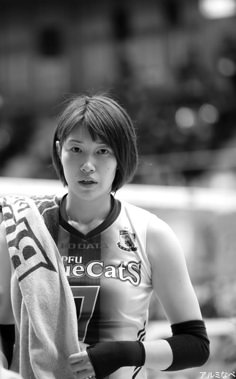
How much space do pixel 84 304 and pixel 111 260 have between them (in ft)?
0.30

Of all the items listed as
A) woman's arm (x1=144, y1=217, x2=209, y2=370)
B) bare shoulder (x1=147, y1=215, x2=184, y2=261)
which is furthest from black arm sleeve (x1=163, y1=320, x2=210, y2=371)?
bare shoulder (x1=147, y1=215, x2=184, y2=261)

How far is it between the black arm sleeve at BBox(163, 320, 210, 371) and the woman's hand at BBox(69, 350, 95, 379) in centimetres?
15

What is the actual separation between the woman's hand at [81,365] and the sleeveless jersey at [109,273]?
5cm

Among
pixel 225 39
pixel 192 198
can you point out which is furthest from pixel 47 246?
pixel 225 39

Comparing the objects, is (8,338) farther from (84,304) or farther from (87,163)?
(87,163)

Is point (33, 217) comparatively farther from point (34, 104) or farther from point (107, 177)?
point (34, 104)

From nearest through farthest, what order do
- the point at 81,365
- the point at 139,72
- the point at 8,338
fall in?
1. the point at 81,365
2. the point at 8,338
3. the point at 139,72

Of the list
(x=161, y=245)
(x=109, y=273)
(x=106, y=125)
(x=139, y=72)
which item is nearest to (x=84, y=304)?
(x=109, y=273)

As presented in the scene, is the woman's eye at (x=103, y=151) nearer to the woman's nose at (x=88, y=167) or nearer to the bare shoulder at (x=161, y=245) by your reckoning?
the woman's nose at (x=88, y=167)

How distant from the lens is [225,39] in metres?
9.37

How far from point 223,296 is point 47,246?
3.28ft

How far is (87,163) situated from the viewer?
1.13 meters

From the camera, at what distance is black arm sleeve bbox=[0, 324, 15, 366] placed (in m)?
1.18

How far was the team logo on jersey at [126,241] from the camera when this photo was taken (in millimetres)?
1186
